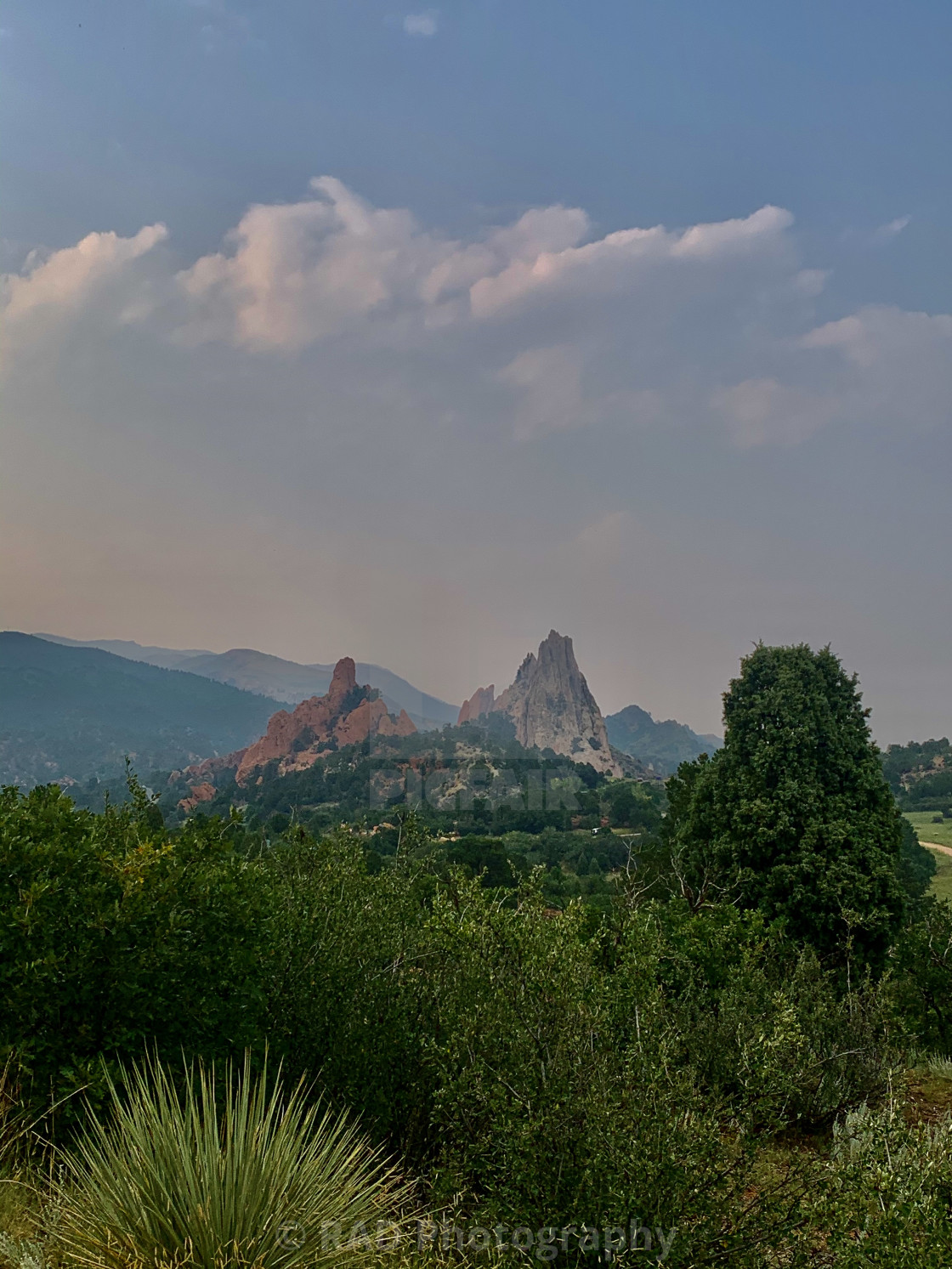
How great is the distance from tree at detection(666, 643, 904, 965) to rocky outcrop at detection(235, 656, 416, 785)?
117 m

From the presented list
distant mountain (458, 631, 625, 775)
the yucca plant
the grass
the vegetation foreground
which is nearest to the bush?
the vegetation foreground

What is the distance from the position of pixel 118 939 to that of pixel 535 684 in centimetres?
18299

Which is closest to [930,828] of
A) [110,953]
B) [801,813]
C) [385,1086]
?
[801,813]

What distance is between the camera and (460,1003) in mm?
5953

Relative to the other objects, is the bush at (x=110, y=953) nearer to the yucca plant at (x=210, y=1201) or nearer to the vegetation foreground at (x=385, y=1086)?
the vegetation foreground at (x=385, y=1086)

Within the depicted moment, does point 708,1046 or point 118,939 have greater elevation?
point 118,939

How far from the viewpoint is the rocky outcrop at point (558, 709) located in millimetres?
169250

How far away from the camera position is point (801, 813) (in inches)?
600

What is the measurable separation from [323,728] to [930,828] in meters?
98.5

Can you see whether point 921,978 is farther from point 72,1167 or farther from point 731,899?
point 72,1167

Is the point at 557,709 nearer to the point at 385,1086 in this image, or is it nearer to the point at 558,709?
the point at 558,709

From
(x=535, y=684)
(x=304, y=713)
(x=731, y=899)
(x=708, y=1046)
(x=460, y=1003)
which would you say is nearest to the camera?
(x=460, y=1003)

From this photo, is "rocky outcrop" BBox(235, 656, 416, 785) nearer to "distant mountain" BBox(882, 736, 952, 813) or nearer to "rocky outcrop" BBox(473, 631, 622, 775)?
"rocky outcrop" BBox(473, 631, 622, 775)

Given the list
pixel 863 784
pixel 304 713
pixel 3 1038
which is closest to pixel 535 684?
A: pixel 304 713
